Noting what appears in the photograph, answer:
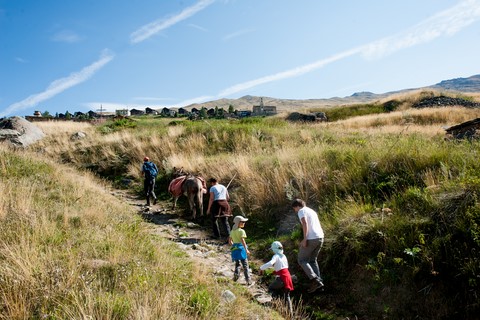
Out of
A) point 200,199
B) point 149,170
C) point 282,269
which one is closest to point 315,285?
point 282,269

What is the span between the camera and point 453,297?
5.15 m

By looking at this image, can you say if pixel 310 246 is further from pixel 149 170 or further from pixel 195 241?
pixel 149 170

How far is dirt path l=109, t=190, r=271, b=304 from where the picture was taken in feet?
23.4

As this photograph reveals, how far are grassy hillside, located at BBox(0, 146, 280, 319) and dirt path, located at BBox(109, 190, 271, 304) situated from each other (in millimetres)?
677

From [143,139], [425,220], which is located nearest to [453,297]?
[425,220]

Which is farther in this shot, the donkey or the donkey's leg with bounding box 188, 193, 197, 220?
the donkey's leg with bounding box 188, 193, 197, 220

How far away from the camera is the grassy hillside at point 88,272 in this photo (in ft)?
12.5

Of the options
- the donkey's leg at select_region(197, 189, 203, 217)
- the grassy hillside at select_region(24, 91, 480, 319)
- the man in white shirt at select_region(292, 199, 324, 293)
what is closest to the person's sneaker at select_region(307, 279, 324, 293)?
the man in white shirt at select_region(292, 199, 324, 293)

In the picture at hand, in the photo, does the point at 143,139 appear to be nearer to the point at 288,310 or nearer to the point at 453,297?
the point at 288,310

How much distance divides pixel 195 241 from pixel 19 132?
21.9 metres

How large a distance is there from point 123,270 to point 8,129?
25318mm

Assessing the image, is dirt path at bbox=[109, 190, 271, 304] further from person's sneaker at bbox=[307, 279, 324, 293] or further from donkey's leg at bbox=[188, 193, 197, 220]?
person's sneaker at bbox=[307, 279, 324, 293]

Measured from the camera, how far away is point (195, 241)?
9.40 metres

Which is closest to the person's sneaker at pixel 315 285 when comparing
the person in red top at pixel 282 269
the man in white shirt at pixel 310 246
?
the man in white shirt at pixel 310 246
